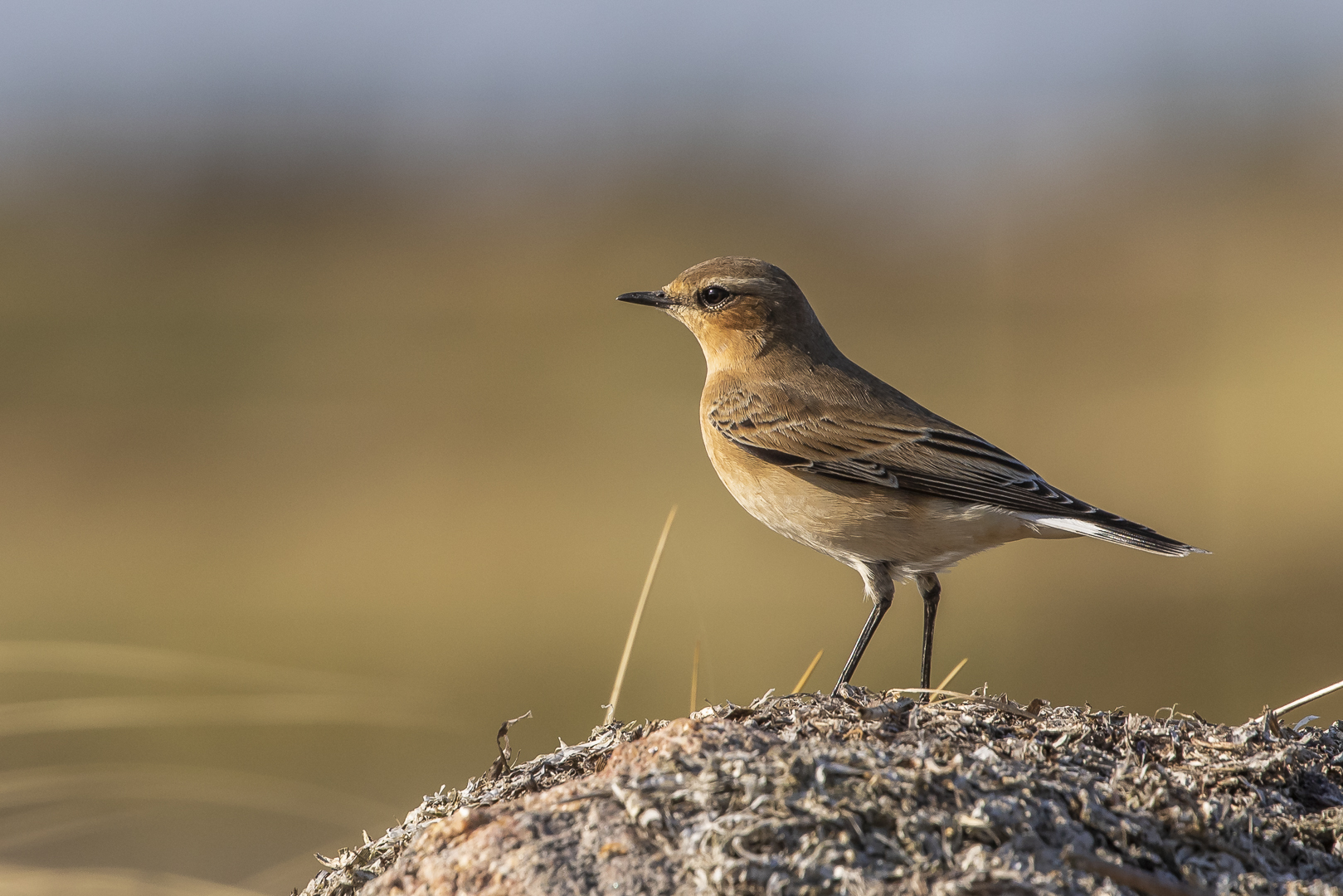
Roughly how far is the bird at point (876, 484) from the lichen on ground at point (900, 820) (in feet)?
7.24

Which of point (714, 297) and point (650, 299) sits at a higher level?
point (650, 299)

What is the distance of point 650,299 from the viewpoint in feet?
24.6

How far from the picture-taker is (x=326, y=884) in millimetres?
3145

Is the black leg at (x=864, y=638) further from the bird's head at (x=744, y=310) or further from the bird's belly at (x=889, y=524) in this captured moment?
the bird's head at (x=744, y=310)

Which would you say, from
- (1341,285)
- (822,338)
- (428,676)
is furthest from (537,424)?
(822,338)

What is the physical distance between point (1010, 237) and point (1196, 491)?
12779 mm

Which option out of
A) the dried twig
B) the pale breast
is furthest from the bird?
the dried twig

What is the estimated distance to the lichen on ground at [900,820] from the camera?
7.59 feet

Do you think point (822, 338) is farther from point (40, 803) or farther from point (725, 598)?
point (725, 598)

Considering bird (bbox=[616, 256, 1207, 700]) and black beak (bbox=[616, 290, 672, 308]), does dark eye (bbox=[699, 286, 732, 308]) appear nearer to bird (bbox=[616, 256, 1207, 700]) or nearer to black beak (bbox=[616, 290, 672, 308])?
black beak (bbox=[616, 290, 672, 308])

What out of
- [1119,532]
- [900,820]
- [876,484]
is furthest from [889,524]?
[900,820]


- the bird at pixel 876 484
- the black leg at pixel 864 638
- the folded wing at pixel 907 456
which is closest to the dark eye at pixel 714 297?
the bird at pixel 876 484

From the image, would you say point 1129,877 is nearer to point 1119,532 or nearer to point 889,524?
point 1119,532

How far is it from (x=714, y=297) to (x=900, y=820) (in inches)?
204
